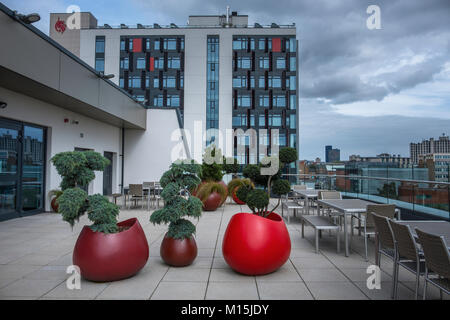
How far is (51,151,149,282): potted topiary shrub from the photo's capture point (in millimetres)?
3225

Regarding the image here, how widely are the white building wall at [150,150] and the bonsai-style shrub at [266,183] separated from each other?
421 inches

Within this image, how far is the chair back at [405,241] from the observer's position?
259 centimetres

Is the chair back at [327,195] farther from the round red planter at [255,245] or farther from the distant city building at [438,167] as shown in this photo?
the round red planter at [255,245]

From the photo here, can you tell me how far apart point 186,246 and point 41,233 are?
383 centimetres

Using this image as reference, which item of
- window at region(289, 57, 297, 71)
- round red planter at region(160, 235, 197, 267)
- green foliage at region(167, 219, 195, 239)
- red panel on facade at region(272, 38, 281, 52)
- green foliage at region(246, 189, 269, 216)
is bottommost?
round red planter at region(160, 235, 197, 267)

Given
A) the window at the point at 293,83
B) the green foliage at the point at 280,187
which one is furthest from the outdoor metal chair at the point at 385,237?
the window at the point at 293,83

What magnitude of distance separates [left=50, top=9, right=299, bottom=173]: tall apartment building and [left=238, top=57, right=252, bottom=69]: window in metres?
0.11

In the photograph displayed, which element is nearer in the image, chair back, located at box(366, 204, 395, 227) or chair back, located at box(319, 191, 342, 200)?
chair back, located at box(366, 204, 395, 227)

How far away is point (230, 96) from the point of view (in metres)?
33.8

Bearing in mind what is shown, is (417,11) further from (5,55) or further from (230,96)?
(230,96)

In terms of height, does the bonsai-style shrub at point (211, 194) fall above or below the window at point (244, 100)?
below

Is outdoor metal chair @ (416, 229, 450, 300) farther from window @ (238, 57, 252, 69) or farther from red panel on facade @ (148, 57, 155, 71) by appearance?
red panel on facade @ (148, 57, 155, 71)

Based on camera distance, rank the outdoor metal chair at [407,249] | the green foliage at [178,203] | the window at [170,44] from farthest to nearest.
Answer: the window at [170,44], the green foliage at [178,203], the outdoor metal chair at [407,249]

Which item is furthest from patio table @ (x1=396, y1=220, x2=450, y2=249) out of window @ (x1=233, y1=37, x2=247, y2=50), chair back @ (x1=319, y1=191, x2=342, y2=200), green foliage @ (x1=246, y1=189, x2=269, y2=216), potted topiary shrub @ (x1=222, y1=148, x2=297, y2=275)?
window @ (x1=233, y1=37, x2=247, y2=50)
